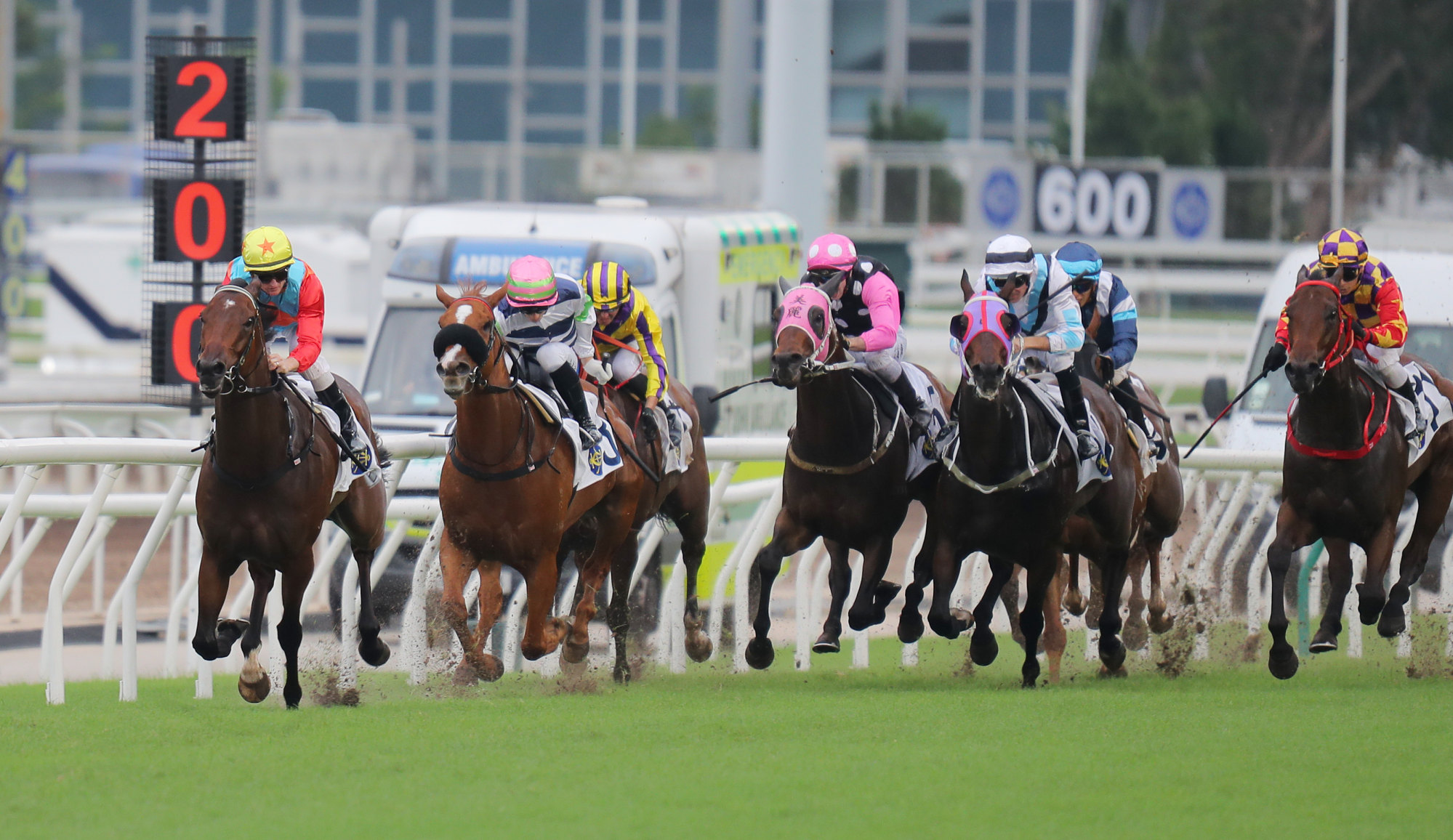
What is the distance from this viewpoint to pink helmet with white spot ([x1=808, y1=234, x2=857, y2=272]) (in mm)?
8141

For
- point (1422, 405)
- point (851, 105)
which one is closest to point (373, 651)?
point (1422, 405)

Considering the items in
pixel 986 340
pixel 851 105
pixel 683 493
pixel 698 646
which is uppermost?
pixel 851 105

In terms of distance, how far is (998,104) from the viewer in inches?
1987

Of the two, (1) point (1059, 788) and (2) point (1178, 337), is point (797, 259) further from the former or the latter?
(2) point (1178, 337)

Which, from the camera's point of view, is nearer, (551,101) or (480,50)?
(551,101)

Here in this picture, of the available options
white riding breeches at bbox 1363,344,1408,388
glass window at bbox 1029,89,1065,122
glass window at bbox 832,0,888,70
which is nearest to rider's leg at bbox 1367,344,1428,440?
white riding breeches at bbox 1363,344,1408,388

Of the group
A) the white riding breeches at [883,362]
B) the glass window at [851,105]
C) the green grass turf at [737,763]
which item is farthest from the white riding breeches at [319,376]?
the glass window at [851,105]

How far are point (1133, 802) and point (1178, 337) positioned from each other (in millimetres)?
20270

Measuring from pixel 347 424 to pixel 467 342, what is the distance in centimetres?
75

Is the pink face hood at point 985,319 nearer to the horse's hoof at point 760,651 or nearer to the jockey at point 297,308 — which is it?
the horse's hoof at point 760,651

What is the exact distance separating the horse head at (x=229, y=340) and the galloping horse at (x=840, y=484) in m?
2.04

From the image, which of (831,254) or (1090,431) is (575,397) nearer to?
(831,254)

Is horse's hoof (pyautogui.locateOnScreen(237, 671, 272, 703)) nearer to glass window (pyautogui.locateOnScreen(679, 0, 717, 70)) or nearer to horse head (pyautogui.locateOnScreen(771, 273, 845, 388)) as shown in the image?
horse head (pyautogui.locateOnScreen(771, 273, 845, 388))

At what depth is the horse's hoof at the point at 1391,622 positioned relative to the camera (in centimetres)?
843
